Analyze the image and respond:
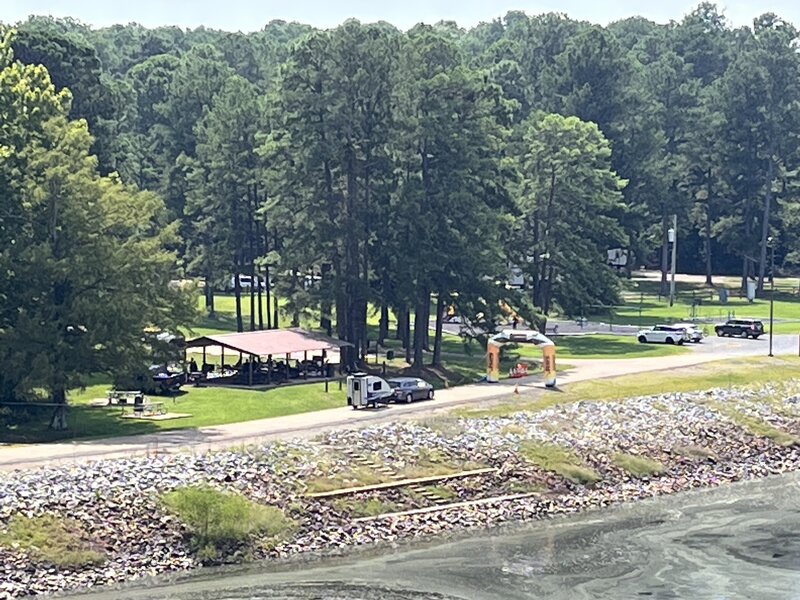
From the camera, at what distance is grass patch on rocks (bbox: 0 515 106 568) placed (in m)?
38.2

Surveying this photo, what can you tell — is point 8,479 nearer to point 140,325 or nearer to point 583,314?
point 140,325

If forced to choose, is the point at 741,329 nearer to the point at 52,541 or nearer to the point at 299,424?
the point at 299,424

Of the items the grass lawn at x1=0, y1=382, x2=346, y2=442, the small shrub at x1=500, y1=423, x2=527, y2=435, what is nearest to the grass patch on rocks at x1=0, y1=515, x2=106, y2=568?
the grass lawn at x1=0, y1=382, x2=346, y2=442

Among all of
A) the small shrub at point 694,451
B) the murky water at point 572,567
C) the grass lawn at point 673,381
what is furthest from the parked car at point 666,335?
the murky water at point 572,567

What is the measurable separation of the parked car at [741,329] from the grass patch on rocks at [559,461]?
4091 centimetres

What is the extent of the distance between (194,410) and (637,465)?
61.0 ft

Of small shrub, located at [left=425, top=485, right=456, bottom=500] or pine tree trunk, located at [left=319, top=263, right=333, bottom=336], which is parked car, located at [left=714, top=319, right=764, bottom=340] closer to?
pine tree trunk, located at [left=319, top=263, right=333, bottom=336]

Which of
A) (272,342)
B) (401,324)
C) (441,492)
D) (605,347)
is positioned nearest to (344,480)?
(441,492)

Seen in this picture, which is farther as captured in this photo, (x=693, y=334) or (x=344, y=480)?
(x=693, y=334)

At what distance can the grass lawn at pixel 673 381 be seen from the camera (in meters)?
62.5

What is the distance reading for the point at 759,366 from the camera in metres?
75.6

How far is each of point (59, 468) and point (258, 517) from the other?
22.8 feet

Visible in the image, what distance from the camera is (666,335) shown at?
88.6 m

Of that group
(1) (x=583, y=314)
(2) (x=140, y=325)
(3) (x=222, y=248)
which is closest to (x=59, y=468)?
(2) (x=140, y=325)
